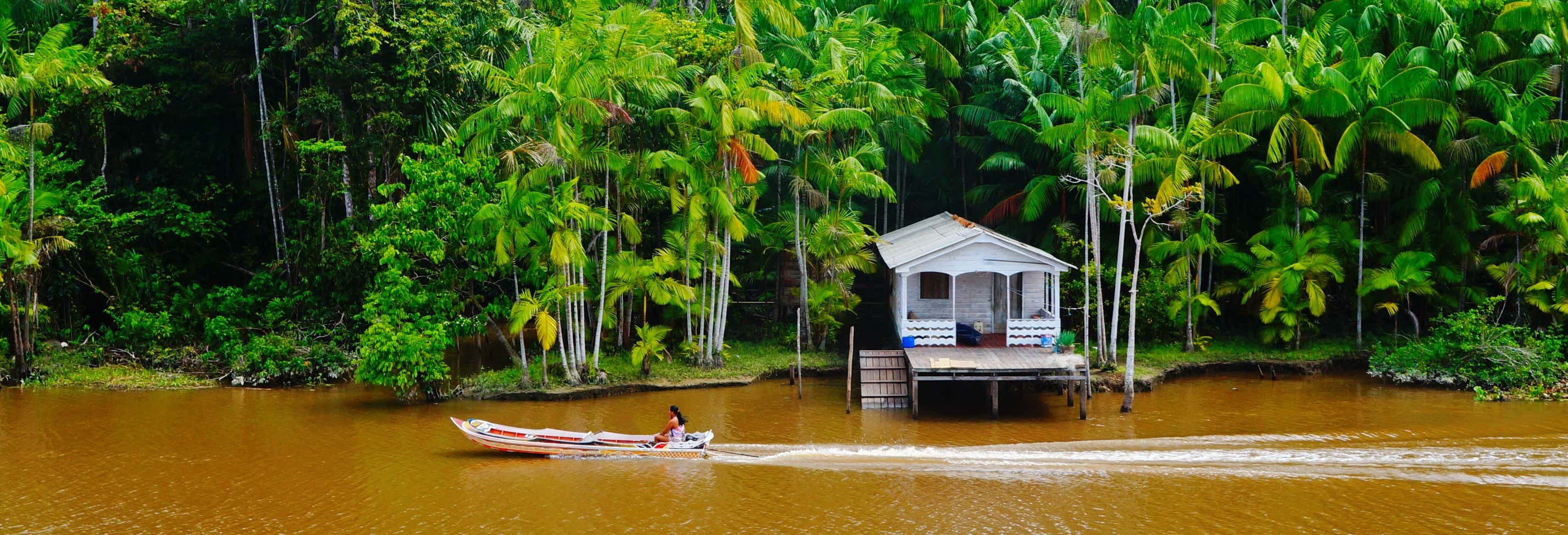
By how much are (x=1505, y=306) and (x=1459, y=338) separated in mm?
3430

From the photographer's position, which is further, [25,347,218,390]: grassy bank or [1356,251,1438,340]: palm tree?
[1356,251,1438,340]: palm tree

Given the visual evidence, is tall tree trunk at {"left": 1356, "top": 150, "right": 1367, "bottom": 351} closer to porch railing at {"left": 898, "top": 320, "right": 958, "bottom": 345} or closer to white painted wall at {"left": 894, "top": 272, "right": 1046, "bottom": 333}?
white painted wall at {"left": 894, "top": 272, "right": 1046, "bottom": 333}

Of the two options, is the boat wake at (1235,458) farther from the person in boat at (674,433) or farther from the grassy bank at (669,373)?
the grassy bank at (669,373)

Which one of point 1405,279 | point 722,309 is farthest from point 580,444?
point 1405,279

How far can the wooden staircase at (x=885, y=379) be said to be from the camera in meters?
22.4

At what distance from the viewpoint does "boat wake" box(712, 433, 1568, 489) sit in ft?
52.3

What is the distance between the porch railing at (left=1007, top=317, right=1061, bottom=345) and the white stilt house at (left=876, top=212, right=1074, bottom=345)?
1cm

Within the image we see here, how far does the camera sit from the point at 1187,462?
55.0 ft

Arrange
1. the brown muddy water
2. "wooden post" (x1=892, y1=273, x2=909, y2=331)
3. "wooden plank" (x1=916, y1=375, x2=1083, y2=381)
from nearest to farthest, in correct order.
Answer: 1. the brown muddy water
2. "wooden plank" (x1=916, y1=375, x2=1083, y2=381)
3. "wooden post" (x1=892, y1=273, x2=909, y2=331)

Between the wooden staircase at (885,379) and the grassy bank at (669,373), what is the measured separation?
3.03m

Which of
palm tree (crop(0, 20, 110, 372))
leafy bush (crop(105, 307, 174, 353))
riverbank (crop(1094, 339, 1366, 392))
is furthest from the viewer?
riverbank (crop(1094, 339, 1366, 392))

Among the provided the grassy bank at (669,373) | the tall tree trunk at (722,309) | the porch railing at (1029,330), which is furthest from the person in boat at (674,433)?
the porch railing at (1029,330)

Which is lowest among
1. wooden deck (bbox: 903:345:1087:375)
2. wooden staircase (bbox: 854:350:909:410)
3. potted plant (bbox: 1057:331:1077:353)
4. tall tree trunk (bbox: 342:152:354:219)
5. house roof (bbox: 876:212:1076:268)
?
wooden staircase (bbox: 854:350:909:410)

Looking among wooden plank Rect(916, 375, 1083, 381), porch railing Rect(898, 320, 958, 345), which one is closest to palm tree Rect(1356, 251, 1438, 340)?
wooden plank Rect(916, 375, 1083, 381)
